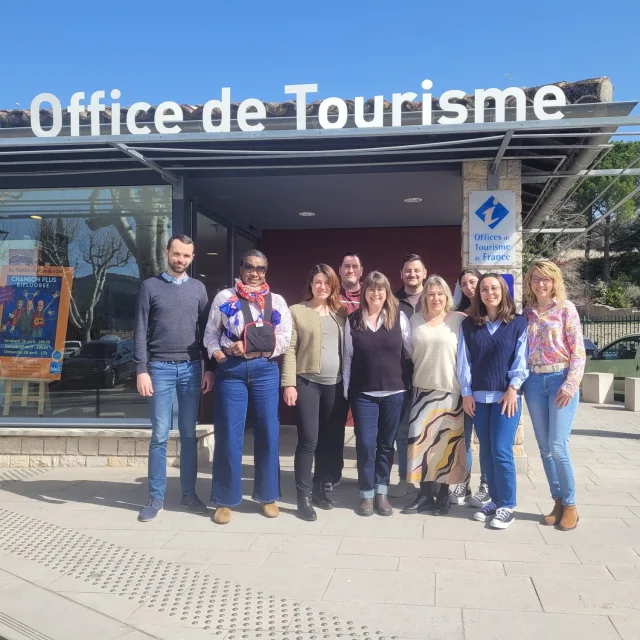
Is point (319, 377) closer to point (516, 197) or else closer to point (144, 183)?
point (516, 197)

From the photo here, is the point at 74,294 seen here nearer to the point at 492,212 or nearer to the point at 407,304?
the point at 407,304

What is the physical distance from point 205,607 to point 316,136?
3596mm

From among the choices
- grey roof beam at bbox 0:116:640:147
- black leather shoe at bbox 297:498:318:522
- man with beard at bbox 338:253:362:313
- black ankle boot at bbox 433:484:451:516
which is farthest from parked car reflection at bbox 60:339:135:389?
black ankle boot at bbox 433:484:451:516

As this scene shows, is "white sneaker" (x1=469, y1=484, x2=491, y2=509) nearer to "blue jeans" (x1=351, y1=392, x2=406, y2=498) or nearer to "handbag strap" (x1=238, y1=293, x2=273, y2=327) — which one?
"blue jeans" (x1=351, y1=392, x2=406, y2=498)

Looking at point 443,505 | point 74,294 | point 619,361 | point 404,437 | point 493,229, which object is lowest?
point 443,505

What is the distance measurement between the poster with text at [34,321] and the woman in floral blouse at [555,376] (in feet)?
16.1

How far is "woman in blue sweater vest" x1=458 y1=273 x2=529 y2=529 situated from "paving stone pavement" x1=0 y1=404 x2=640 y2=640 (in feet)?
1.15

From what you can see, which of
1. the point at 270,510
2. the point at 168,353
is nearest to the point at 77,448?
the point at 168,353

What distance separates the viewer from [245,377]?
193 inches

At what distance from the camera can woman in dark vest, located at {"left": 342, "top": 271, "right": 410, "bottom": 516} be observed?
4.89 m

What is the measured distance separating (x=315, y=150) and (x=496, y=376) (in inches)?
112

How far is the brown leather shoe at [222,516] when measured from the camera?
15.7ft

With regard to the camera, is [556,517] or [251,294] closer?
[556,517]

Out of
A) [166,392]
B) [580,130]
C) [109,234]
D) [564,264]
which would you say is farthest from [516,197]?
[564,264]
